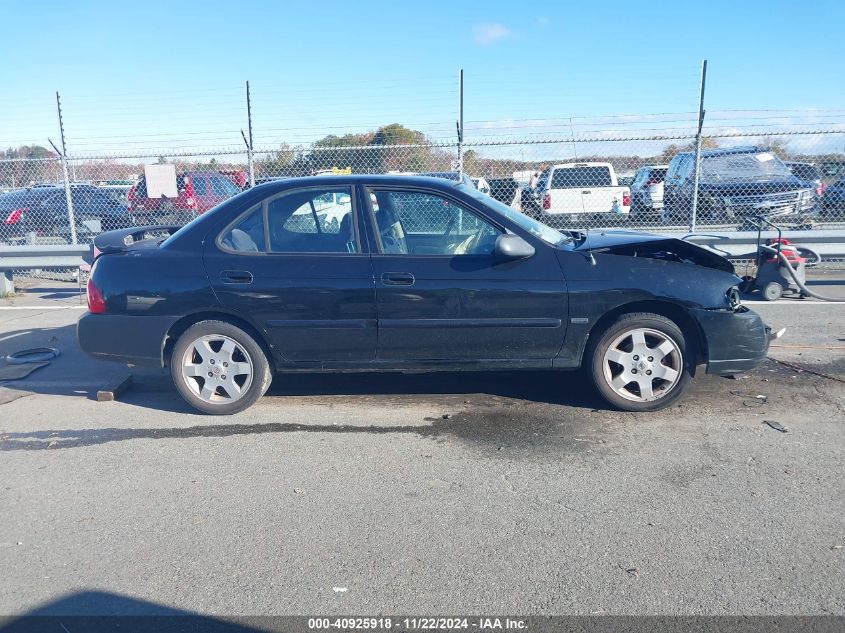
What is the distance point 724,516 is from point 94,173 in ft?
51.7

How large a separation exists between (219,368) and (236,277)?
670 millimetres

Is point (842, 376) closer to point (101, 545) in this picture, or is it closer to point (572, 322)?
point (572, 322)

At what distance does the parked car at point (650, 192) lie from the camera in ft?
47.3

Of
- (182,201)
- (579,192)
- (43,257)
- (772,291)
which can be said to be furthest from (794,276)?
(43,257)

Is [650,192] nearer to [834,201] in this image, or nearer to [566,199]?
[566,199]

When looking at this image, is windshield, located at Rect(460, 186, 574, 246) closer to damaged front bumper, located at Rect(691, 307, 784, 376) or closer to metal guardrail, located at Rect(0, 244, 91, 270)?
damaged front bumper, located at Rect(691, 307, 784, 376)

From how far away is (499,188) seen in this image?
16.5m

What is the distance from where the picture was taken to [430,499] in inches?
155

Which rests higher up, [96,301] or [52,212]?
[52,212]

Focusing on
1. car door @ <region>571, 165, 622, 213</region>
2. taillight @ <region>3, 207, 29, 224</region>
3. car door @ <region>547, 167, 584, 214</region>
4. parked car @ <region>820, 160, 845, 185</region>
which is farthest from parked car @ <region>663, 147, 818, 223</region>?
taillight @ <region>3, 207, 29, 224</region>

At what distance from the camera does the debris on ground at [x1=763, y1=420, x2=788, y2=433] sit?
4.79m

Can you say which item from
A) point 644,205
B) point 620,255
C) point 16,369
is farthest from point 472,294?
point 644,205

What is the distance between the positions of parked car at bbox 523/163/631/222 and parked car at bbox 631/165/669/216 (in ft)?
1.15

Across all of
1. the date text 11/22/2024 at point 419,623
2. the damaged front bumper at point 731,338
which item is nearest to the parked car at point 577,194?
the damaged front bumper at point 731,338
